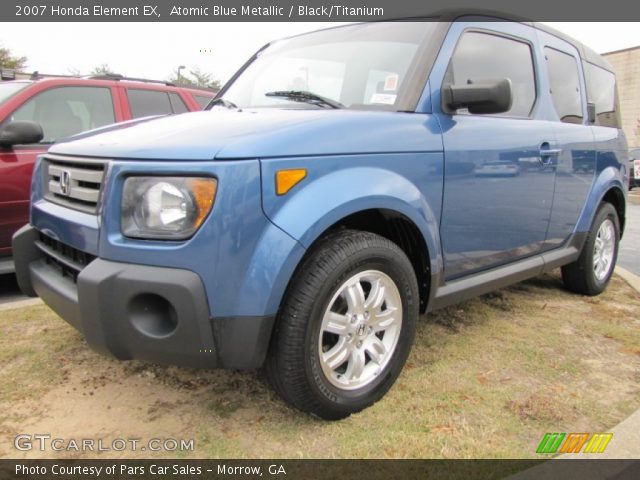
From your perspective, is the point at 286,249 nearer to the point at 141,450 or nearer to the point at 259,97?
the point at 141,450

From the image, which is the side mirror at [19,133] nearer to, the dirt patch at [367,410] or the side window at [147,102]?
the side window at [147,102]

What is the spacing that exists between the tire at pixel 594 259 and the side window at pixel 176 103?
4210 mm

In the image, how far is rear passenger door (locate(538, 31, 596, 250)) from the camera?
3467 millimetres

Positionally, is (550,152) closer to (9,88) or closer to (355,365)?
(355,365)

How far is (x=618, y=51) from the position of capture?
119 ft

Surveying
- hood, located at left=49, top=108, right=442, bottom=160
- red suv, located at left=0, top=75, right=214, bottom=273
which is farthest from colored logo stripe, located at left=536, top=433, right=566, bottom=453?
red suv, located at left=0, top=75, right=214, bottom=273

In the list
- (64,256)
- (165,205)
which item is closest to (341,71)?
(165,205)

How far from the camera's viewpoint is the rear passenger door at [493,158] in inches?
104

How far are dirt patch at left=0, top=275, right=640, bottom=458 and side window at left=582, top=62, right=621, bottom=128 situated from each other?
2026mm

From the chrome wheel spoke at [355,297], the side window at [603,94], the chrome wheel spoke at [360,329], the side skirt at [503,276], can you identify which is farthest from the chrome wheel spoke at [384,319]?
the side window at [603,94]

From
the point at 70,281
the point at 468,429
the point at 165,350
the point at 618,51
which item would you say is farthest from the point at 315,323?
the point at 618,51

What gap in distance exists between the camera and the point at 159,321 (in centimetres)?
188

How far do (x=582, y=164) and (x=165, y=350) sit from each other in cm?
328

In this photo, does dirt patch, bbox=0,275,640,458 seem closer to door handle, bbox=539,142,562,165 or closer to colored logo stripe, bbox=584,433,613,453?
colored logo stripe, bbox=584,433,613,453
